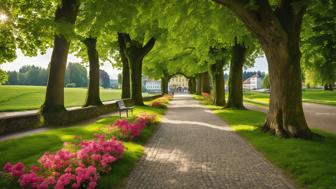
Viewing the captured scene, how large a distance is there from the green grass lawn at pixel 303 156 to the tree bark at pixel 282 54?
2.62 ft

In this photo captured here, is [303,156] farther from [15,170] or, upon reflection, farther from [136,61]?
[136,61]

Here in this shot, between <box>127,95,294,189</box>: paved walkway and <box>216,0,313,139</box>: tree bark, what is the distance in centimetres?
179

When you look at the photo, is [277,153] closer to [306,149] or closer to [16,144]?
[306,149]

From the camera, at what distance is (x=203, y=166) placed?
8352 mm

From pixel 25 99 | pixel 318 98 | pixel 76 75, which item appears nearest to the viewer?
pixel 318 98

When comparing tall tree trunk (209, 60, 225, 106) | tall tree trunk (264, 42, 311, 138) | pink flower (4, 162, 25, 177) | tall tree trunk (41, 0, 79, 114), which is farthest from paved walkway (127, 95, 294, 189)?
tall tree trunk (209, 60, 225, 106)

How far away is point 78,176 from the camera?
609cm

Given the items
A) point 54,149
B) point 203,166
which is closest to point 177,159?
point 203,166

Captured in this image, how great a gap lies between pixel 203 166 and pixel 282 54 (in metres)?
5.89

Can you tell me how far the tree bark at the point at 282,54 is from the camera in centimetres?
1181

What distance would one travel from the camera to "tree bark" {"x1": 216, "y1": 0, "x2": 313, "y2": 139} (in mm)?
11812

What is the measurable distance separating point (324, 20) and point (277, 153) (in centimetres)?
1132

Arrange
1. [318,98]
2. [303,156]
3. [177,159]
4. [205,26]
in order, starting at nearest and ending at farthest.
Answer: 1. [303,156]
2. [177,159]
3. [205,26]
4. [318,98]

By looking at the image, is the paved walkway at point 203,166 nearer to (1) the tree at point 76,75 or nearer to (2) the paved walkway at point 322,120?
(2) the paved walkway at point 322,120
